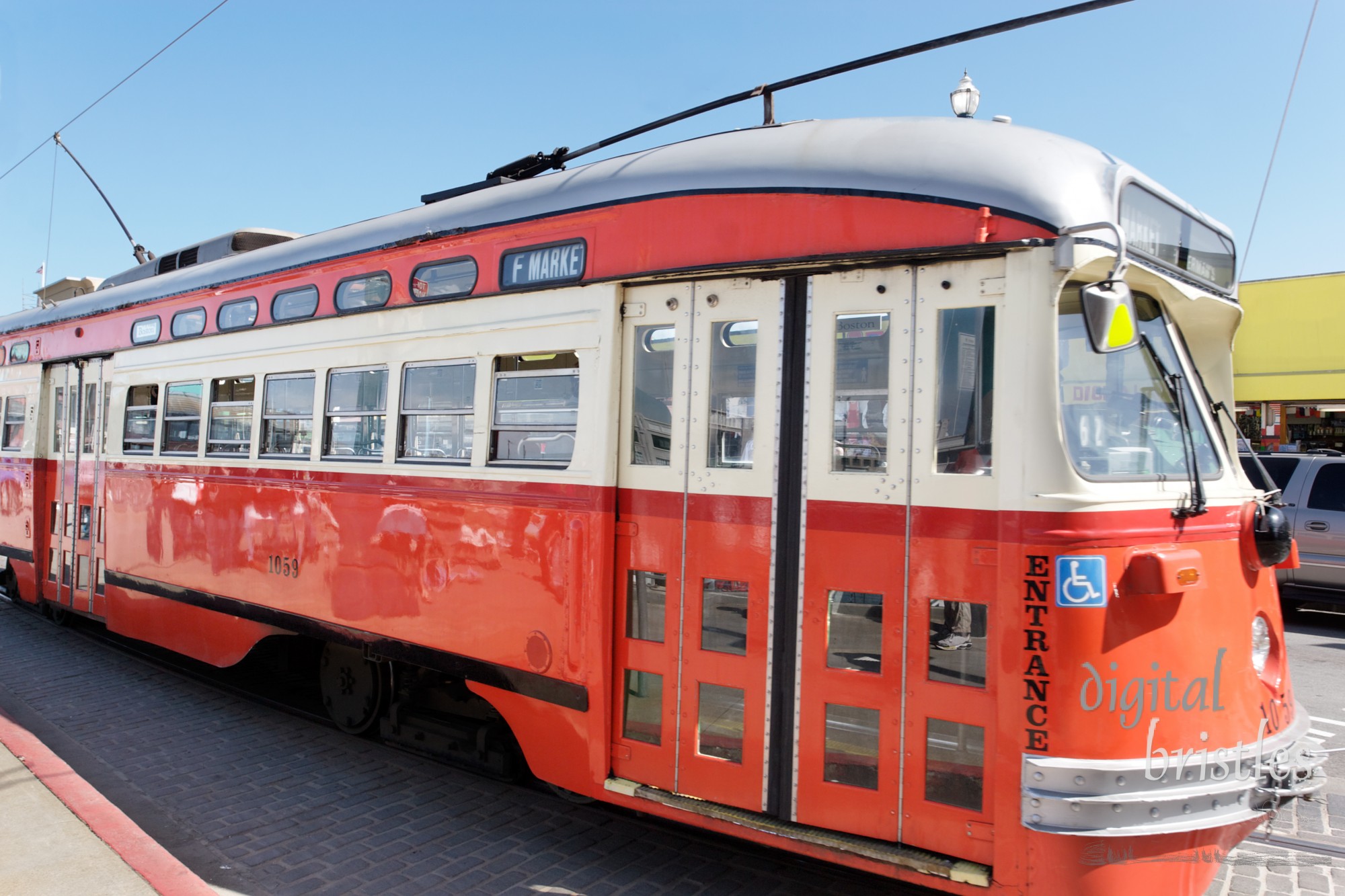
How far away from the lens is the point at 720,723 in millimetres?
3838

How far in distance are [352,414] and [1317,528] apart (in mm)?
10528

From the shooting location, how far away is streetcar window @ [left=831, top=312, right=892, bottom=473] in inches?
140

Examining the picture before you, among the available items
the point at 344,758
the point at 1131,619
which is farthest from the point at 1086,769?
the point at 344,758

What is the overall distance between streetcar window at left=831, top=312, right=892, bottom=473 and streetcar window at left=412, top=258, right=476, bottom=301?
7.20 feet

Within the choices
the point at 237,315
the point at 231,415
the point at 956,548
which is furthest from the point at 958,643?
the point at 237,315

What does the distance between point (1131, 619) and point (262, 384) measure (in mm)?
5578

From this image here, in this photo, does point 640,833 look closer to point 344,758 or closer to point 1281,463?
point 344,758

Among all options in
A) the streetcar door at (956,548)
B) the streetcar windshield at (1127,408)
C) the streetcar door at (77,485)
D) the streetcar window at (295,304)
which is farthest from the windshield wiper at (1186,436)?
the streetcar door at (77,485)

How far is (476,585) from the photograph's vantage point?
4.78m

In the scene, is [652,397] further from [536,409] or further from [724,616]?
[724,616]

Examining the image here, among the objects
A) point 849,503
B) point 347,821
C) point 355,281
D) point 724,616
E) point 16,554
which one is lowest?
point 347,821

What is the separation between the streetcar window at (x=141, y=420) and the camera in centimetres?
769

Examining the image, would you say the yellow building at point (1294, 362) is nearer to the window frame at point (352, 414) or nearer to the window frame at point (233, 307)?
the window frame at point (352, 414)

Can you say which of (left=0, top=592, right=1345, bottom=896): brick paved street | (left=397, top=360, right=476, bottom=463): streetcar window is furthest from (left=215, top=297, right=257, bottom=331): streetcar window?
(left=0, top=592, right=1345, bottom=896): brick paved street
